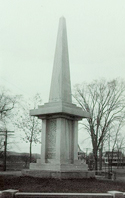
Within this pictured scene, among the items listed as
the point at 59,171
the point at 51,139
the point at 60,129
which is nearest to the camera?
the point at 59,171

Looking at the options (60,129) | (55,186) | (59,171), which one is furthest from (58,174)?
(60,129)

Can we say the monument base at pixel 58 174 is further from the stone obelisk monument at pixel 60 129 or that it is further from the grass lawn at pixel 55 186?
the grass lawn at pixel 55 186

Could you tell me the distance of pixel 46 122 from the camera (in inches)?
554

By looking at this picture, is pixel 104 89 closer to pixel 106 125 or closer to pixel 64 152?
pixel 106 125

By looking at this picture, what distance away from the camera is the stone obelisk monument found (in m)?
12.5

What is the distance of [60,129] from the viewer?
→ 1323cm

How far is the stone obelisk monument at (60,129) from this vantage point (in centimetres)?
1253

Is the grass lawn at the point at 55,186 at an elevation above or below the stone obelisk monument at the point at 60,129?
below

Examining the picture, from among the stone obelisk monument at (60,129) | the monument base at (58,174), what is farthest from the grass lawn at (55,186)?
the stone obelisk monument at (60,129)

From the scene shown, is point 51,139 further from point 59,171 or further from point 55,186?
point 55,186

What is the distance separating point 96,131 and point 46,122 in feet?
55.9

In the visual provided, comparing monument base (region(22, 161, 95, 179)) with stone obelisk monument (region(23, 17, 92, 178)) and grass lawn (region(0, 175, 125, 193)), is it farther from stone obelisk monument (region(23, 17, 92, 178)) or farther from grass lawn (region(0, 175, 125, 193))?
grass lawn (region(0, 175, 125, 193))

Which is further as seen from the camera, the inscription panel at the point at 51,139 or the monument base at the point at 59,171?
the inscription panel at the point at 51,139

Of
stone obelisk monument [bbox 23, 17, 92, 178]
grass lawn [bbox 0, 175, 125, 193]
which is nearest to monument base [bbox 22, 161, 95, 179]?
stone obelisk monument [bbox 23, 17, 92, 178]
